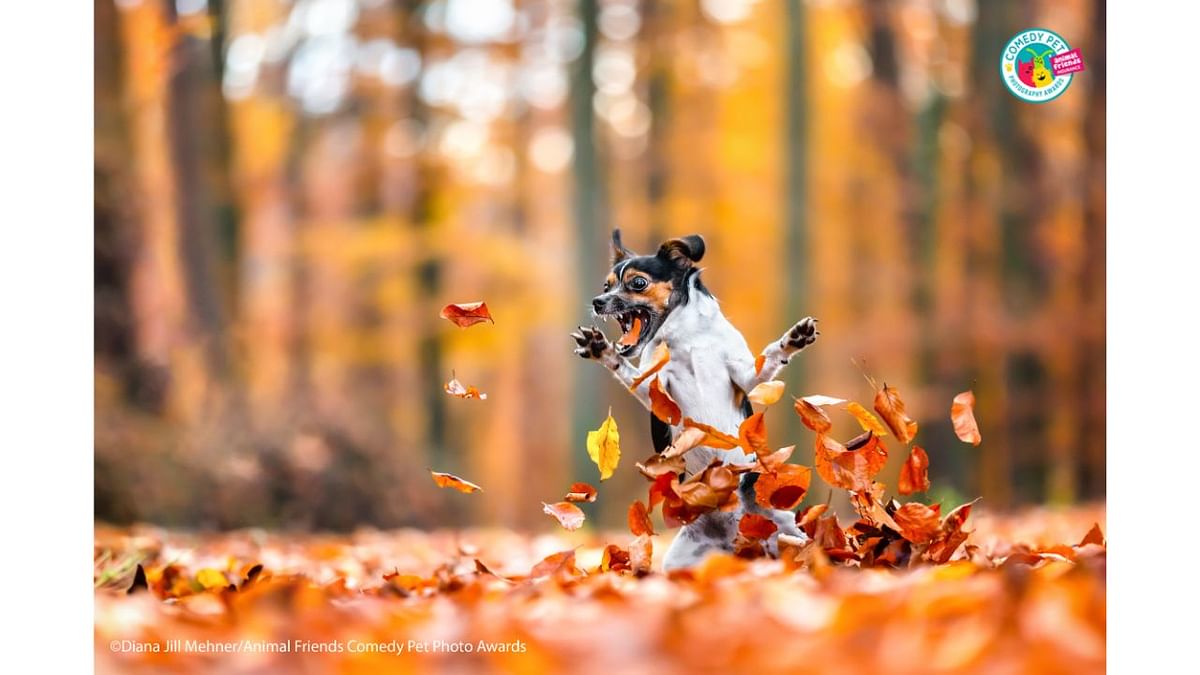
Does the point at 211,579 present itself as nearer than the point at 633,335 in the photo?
No

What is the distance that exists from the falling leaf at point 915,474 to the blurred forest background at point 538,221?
291 cm

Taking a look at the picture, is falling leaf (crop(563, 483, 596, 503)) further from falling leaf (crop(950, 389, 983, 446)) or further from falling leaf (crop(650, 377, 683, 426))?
falling leaf (crop(950, 389, 983, 446))

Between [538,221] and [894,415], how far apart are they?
10.5 meters

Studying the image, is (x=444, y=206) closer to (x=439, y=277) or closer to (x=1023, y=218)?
(x=439, y=277)

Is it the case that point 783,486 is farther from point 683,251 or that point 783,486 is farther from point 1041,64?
point 1041,64

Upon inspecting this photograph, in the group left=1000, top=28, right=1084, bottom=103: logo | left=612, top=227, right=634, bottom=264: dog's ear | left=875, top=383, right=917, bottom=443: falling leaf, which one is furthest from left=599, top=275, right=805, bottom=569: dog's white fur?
left=1000, top=28, right=1084, bottom=103: logo

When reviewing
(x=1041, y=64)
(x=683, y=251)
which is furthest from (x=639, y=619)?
(x=1041, y=64)

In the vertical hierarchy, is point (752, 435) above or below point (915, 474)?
above

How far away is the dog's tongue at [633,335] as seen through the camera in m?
3.25

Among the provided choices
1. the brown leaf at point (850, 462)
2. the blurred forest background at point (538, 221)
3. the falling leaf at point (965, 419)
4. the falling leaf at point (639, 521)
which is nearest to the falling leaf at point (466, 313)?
the falling leaf at point (639, 521)

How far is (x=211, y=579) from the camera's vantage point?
3.57 metres

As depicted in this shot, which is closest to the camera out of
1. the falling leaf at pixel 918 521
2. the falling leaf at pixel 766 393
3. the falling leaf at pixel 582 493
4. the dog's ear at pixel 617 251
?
the falling leaf at pixel 766 393

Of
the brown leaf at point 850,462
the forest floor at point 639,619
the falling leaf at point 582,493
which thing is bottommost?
the forest floor at point 639,619

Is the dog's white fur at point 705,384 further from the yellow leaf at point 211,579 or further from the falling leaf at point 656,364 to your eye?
the yellow leaf at point 211,579
